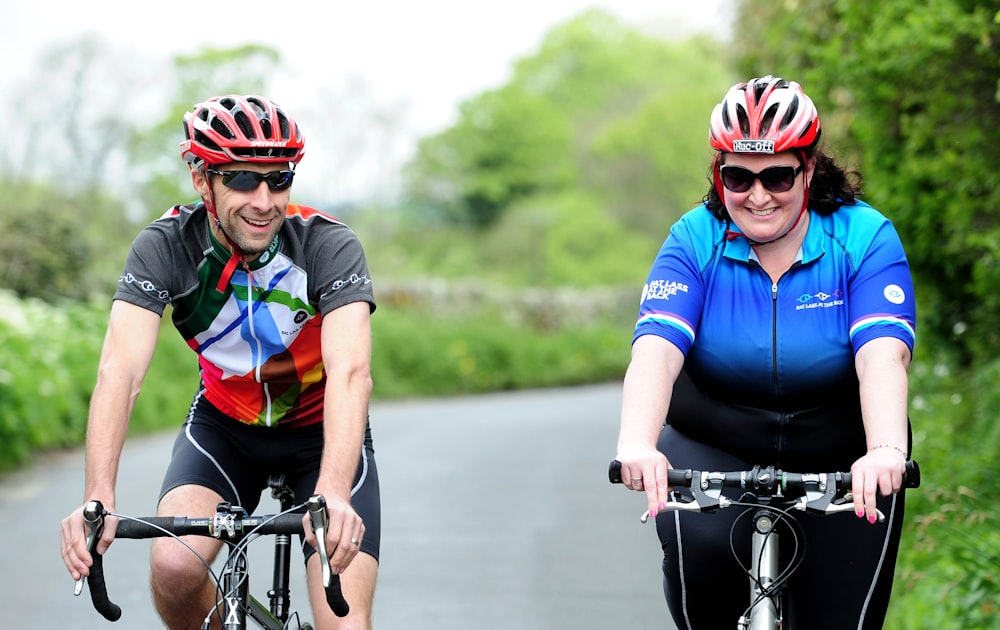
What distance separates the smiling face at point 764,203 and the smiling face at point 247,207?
1302mm

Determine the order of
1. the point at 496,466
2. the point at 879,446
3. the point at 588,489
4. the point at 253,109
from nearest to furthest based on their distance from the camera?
the point at 879,446 < the point at 253,109 < the point at 588,489 < the point at 496,466

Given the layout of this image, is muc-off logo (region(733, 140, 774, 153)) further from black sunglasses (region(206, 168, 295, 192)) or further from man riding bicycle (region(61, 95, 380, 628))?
black sunglasses (region(206, 168, 295, 192))

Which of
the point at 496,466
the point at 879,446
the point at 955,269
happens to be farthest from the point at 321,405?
the point at 496,466

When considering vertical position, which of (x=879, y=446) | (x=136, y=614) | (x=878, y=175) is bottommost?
(x=136, y=614)

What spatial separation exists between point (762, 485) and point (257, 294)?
5.51ft

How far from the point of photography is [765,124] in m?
4.12

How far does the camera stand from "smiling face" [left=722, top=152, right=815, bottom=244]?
4094 mm

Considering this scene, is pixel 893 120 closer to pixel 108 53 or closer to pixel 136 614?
pixel 136 614

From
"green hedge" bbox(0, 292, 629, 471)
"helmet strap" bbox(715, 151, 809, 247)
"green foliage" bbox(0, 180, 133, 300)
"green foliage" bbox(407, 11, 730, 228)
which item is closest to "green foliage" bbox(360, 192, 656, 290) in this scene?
"green foliage" bbox(407, 11, 730, 228)

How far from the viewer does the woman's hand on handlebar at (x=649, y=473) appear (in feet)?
12.2

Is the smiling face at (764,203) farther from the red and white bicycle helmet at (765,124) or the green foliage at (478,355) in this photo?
the green foliage at (478,355)

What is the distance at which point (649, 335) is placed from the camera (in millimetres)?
4059

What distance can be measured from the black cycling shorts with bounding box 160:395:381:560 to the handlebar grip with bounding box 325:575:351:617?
0.76m

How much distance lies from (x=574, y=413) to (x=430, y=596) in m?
12.9
